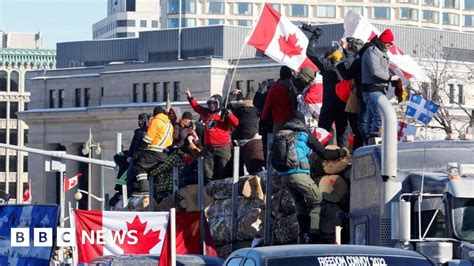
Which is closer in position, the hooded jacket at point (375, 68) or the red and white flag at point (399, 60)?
the hooded jacket at point (375, 68)

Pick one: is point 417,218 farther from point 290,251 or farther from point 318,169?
point 318,169

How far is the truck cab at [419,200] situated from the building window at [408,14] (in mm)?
175404

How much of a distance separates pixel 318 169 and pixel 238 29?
11833 cm

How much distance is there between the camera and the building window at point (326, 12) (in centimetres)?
19112

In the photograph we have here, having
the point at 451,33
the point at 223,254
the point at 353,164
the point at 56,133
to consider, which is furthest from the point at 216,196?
the point at 56,133

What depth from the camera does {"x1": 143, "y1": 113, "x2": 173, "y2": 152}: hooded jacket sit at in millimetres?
24922

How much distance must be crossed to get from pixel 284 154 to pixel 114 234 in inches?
185

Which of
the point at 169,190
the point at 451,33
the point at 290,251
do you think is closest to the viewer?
the point at 290,251

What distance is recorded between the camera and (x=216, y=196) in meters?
21.7

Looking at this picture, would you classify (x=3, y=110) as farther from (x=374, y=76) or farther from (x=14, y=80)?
(x=374, y=76)

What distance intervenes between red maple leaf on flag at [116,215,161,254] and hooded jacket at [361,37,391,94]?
4.09m

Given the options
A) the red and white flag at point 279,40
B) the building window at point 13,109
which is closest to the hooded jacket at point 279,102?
the red and white flag at point 279,40

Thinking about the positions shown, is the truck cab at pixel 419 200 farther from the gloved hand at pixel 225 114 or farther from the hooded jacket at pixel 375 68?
the gloved hand at pixel 225 114

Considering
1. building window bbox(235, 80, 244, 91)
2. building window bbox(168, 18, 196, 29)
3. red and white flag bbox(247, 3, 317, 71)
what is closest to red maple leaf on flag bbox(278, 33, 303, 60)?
red and white flag bbox(247, 3, 317, 71)
